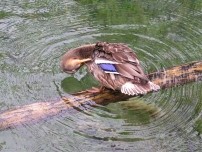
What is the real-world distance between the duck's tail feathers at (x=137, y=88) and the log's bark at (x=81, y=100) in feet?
0.74

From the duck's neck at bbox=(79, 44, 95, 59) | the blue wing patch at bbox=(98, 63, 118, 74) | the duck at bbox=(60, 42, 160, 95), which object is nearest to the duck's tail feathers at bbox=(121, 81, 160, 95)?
the duck at bbox=(60, 42, 160, 95)

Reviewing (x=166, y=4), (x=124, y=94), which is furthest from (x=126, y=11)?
(x=124, y=94)

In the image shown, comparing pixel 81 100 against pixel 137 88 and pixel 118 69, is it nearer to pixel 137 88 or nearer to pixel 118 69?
pixel 118 69

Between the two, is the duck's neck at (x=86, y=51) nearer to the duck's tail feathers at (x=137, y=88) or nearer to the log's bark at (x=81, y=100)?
the log's bark at (x=81, y=100)

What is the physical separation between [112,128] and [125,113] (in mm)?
300

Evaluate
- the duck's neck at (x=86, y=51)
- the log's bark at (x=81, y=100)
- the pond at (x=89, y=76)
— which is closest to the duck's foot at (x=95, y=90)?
the log's bark at (x=81, y=100)

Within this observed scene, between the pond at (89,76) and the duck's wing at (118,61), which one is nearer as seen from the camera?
the pond at (89,76)

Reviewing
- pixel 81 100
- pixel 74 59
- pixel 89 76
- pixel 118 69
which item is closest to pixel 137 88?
pixel 118 69

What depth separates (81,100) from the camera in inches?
210

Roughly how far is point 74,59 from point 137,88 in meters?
1.15

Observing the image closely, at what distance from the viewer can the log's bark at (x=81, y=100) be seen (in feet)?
16.3

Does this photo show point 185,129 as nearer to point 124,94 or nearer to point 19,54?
point 124,94

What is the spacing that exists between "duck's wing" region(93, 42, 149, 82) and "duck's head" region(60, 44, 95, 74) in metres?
0.37

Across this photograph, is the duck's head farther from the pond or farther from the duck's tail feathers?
the duck's tail feathers
